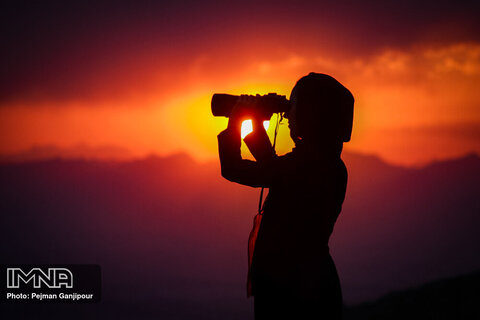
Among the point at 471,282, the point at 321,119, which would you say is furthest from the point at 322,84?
the point at 471,282

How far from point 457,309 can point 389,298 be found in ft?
8.40

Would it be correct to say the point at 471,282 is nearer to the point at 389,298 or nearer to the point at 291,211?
the point at 389,298

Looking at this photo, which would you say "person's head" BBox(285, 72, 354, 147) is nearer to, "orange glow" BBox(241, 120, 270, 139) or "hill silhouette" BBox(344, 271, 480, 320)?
"orange glow" BBox(241, 120, 270, 139)

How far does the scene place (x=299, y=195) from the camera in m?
2.32

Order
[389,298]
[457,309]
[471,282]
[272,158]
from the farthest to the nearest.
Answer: [389,298]
[471,282]
[457,309]
[272,158]

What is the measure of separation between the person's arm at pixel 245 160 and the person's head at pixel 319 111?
17 centimetres

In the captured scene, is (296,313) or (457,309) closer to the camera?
(296,313)

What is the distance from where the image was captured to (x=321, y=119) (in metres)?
2.34

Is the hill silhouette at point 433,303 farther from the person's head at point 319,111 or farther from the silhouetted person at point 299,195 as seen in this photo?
the person's head at point 319,111

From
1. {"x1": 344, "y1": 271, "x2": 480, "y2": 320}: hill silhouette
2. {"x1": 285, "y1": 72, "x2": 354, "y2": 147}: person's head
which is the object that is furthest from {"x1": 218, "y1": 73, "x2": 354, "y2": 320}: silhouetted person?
{"x1": 344, "y1": 271, "x2": 480, "y2": 320}: hill silhouette

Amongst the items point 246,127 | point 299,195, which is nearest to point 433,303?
point 299,195

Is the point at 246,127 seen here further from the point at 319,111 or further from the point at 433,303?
the point at 433,303

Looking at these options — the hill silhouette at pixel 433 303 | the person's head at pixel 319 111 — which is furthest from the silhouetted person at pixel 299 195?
the hill silhouette at pixel 433 303

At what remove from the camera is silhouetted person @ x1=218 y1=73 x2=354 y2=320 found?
231cm
